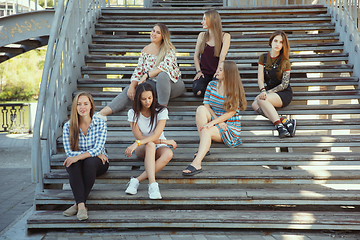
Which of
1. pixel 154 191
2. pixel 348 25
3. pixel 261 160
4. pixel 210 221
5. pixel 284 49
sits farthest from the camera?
pixel 348 25

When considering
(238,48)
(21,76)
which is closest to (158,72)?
(238,48)

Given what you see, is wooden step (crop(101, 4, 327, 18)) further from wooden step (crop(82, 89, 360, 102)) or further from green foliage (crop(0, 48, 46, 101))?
green foliage (crop(0, 48, 46, 101))

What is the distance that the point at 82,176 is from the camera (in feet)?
9.77

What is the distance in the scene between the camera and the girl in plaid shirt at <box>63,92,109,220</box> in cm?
289

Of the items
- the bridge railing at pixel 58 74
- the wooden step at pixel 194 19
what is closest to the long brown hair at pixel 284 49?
the wooden step at pixel 194 19

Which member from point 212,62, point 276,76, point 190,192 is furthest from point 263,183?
point 212,62

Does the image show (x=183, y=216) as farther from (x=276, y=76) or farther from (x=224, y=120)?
(x=276, y=76)

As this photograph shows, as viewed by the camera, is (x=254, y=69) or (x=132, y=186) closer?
(x=132, y=186)

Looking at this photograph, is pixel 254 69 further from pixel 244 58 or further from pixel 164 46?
pixel 164 46

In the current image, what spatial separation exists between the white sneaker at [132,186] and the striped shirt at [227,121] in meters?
1.11

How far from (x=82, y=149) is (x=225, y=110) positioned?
160 centimetres

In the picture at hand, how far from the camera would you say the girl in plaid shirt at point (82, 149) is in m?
2.89

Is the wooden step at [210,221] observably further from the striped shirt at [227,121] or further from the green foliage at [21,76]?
the green foliage at [21,76]

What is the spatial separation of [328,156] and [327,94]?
4.62ft
